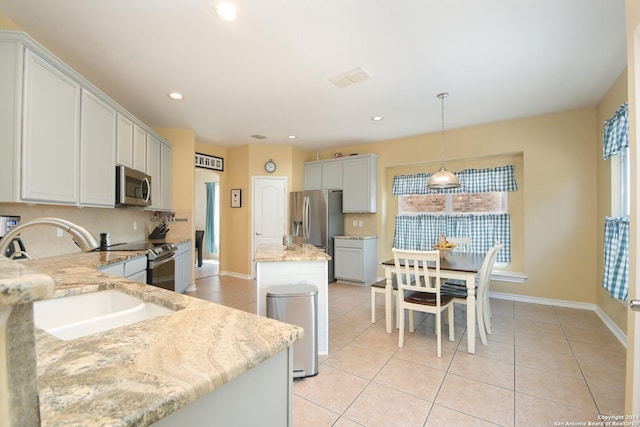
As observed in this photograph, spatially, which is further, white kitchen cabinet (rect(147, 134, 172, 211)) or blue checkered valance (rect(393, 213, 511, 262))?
blue checkered valance (rect(393, 213, 511, 262))

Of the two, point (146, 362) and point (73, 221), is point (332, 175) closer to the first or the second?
point (73, 221)

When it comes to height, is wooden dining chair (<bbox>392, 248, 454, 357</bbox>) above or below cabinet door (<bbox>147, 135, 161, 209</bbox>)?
below

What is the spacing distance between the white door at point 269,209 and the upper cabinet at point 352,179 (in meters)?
0.71

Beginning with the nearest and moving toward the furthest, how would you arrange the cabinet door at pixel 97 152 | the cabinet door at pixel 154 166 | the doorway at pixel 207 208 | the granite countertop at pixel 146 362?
the granite countertop at pixel 146 362 < the cabinet door at pixel 97 152 < the cabinet door at pixel 154 166 < the doorway at pixel 207 208

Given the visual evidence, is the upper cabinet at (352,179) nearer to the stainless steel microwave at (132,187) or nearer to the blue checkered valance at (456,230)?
the blue checkered valance at (456,230)

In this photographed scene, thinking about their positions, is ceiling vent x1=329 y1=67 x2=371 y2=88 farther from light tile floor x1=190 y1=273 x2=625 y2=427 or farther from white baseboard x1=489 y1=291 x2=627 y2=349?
white baseboard x1=489 y1=291 x2=627 y2=349

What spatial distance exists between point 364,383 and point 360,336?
0.79 meters

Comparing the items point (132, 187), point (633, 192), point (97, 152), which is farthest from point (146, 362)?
point (132, 187)

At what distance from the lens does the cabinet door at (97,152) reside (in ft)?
8.01

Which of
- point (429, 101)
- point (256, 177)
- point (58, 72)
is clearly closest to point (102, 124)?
point (58, 72)

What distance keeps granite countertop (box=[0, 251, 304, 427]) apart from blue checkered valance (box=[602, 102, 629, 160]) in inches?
138

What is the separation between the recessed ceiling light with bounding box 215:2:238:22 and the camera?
1.91 m

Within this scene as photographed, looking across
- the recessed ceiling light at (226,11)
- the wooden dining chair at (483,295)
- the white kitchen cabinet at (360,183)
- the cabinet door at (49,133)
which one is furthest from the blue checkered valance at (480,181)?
the cabinet door at (49,133)

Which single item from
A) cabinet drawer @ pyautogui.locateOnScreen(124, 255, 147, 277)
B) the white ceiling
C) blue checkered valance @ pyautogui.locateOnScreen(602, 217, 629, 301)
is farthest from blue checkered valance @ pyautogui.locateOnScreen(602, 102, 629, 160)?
cabinet drawer @ pyautogui.locateOnScreen(124, 255, 147, 277)
